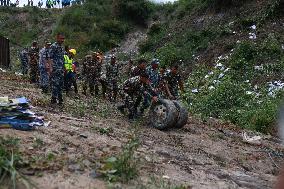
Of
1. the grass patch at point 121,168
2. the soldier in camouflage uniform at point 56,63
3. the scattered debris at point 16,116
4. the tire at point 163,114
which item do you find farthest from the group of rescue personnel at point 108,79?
the grass patch at point 121,168

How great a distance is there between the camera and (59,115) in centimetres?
1098

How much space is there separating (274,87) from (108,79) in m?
6.21

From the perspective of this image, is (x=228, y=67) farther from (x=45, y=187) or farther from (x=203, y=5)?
(x=45, y=187)

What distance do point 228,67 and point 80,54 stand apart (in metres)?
15.4

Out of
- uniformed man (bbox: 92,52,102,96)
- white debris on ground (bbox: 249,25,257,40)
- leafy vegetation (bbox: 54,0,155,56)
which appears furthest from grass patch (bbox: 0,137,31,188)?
leafy vegetation (bbox: 54,0,155,56)

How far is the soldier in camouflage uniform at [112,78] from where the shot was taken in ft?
54.2

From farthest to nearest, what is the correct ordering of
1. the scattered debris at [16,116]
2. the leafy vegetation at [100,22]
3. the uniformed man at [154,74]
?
the leafy vegetation at [100,22] → the uniformed man at [154,74] → the scattered debris at [16,116]

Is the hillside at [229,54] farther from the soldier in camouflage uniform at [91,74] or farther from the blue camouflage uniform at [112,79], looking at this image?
the soldier in camouflage uniform at [91,74]

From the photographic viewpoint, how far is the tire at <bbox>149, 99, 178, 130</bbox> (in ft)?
38.3

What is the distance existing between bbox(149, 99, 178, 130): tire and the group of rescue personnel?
239mm

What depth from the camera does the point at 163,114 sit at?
1179 centimetres

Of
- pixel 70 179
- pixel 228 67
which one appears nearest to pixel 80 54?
pixel 228 67

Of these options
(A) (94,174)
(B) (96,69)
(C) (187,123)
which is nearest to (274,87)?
(C) (187,123)

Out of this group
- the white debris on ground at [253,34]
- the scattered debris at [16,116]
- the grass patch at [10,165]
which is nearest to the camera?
the grass patch at [10,165]
